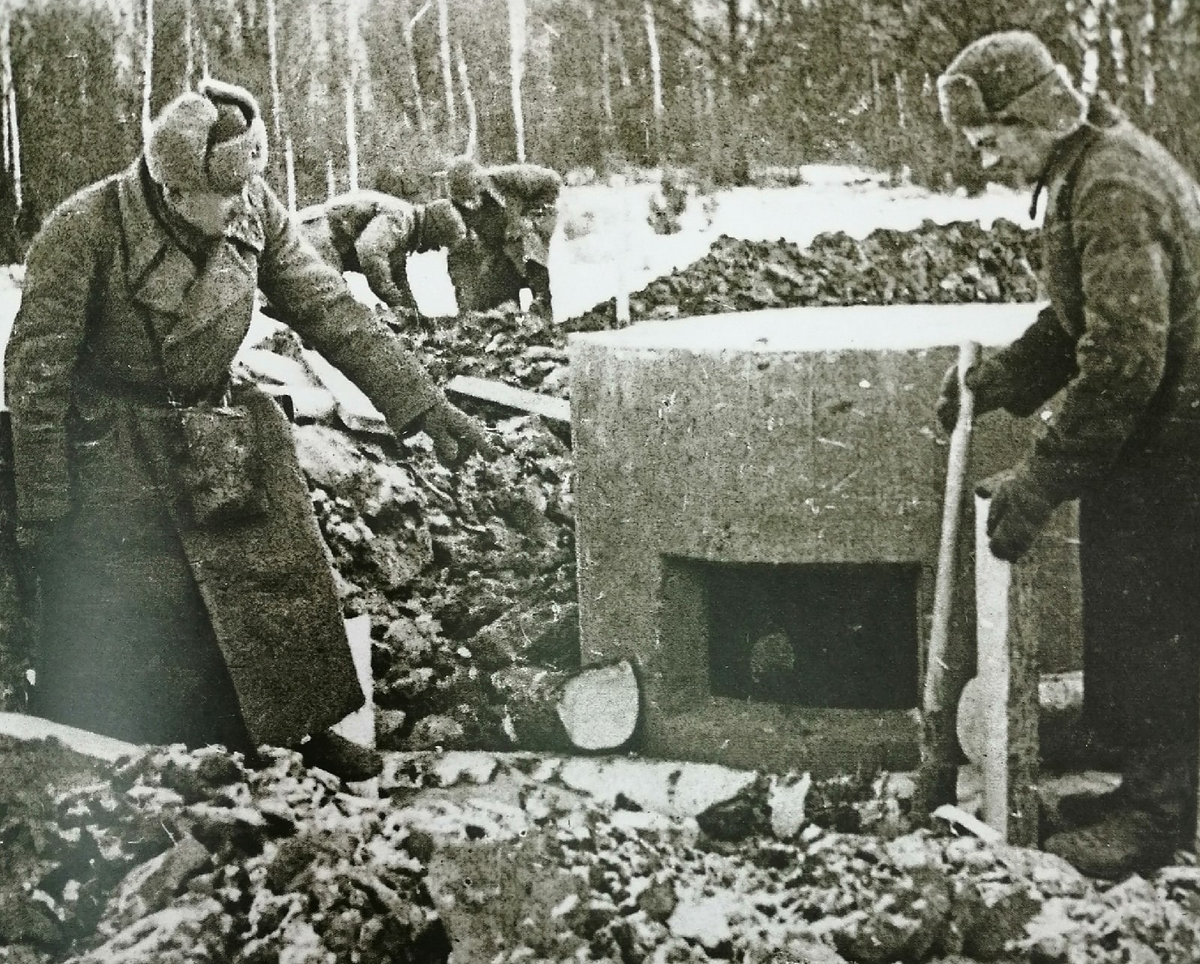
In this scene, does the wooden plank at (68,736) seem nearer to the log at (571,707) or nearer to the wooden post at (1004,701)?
the log at (571,707)

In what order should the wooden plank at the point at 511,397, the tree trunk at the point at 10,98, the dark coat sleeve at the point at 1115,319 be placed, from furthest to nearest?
the tree trunk at the point at 10,98 < the wooden plank at the point at 511,397 < the dark coat sleeve at the point at 1115,319

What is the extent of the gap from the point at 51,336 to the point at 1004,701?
7.18 ft

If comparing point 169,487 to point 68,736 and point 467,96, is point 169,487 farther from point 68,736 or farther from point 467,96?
point 467,96

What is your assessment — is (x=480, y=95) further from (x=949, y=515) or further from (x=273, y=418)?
(x=949, y=515)

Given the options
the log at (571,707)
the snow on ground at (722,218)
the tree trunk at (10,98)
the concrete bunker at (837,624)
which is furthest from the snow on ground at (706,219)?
the log at (571,707)

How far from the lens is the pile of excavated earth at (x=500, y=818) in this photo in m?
2.58

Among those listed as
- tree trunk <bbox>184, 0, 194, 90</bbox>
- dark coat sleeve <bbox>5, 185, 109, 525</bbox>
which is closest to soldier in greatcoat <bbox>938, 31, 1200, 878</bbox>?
tree trunk <bbox>184, 0, 194, 90</bbox>

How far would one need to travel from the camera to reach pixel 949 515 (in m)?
2.55

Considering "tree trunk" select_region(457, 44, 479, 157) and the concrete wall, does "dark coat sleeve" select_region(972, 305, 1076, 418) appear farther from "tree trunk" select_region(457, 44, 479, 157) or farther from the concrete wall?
"tree trunk" select_region(457, 44, 479, 157)

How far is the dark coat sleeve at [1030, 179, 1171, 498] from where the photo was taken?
241cm

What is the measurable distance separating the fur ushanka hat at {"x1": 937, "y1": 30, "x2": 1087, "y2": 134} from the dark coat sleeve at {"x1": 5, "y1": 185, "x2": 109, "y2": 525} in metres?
1.86

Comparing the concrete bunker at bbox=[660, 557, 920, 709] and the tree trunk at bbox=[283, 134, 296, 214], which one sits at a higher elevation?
the tree trunk at bbox=[283, 134, 296, 214]

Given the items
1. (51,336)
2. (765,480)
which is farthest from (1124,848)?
(51,336)

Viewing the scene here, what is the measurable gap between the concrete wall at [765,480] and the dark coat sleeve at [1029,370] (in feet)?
0.13
